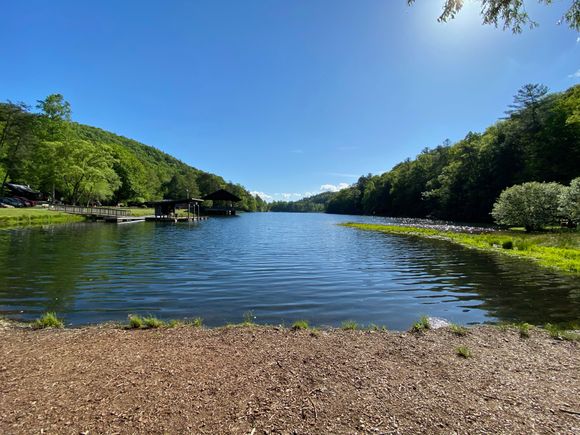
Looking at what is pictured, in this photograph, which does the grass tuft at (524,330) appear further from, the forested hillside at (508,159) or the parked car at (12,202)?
the parked car at (12,202)

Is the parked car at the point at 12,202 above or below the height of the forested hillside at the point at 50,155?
below

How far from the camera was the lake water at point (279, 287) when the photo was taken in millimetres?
9336

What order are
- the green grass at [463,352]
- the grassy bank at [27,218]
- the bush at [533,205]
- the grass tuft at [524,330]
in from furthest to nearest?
1. the grassy bank at [27,218]
2. the bush at [533,205]
3. the grass tuft at [524,330]
4. the green grass at [463,352]

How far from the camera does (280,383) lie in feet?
15.5

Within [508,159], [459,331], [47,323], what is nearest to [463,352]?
[459,331]

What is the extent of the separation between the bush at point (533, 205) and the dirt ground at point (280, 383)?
31.6 m

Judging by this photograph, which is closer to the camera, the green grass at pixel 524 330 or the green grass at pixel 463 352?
the green grass at pixel 463 352

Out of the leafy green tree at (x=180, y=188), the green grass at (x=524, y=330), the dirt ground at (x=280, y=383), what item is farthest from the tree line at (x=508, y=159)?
the leafy green tree at (x=180, y=188)

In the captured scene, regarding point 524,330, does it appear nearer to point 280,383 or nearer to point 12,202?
point 280,383

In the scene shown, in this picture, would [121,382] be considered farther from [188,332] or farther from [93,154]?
[93,154]

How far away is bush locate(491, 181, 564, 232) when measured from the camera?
104 feet

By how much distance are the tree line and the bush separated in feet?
62.1

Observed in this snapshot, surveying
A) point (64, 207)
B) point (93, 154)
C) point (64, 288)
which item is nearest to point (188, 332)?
point (64, 288)

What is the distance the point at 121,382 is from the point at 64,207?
6049 centimetres
